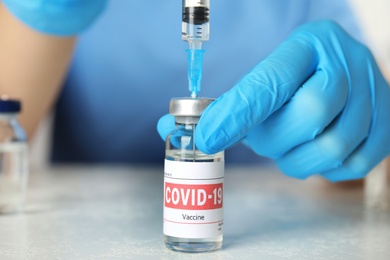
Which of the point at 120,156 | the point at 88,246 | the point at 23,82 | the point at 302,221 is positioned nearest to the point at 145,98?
the point at 120,156

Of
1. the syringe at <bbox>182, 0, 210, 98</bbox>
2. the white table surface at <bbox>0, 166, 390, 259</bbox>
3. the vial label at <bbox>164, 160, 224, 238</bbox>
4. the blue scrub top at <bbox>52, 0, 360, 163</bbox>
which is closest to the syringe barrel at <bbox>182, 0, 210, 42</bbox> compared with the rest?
the syringe at <bbox>182, 0, 210, 98</bbox>

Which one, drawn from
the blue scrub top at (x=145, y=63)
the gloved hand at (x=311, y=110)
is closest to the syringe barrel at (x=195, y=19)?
the gloved hand at (x=311, y=110)

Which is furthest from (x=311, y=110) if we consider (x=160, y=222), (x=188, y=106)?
(x=160, y=222)

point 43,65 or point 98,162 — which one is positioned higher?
point 43,65

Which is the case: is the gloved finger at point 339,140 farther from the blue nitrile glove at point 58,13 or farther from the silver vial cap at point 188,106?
the blue nitrile glove at point 58,13

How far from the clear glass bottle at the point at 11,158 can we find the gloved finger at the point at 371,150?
2.22 ft

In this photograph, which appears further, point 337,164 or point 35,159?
point 35,159

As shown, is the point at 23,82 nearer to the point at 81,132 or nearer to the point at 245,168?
the point at 81,132

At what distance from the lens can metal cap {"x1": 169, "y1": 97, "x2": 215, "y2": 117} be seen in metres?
0.83

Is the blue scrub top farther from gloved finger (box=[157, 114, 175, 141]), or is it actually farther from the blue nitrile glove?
gloved finger (box=[157, 114, 175, 141])

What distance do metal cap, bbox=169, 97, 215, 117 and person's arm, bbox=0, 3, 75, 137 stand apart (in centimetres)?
107

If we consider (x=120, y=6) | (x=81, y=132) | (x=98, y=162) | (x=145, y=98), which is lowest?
(x=98, y=162)

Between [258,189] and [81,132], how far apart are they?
778 millimetres

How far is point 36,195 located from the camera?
1388 mm
